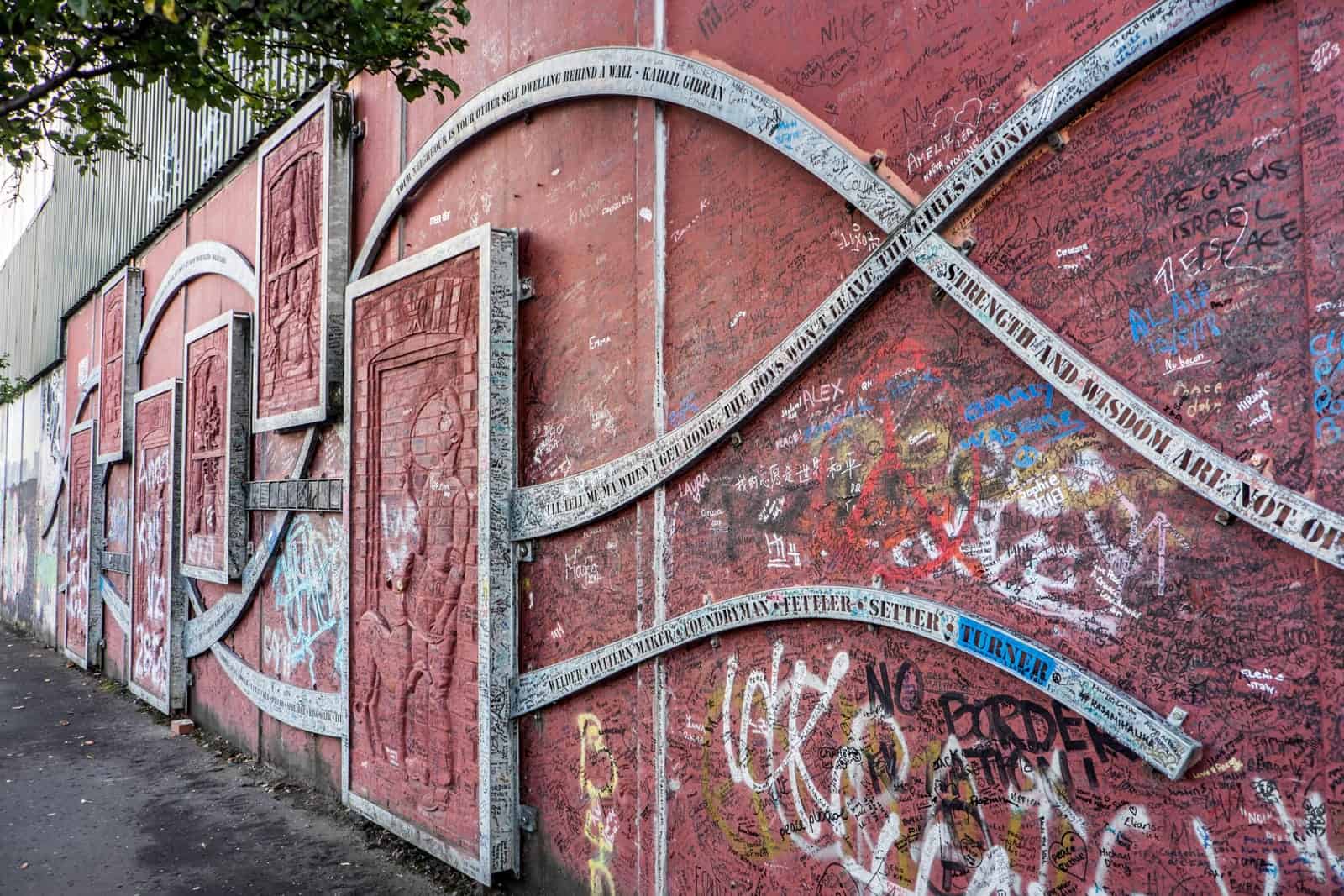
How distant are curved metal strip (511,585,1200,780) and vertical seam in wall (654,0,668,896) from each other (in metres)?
0.14

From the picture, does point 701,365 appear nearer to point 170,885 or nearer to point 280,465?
point 170,885

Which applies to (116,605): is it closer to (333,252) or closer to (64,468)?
(64,468)

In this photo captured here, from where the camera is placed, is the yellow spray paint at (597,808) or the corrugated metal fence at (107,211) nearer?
the yellow spray paint at (597,808)

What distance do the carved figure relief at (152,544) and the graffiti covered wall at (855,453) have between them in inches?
165

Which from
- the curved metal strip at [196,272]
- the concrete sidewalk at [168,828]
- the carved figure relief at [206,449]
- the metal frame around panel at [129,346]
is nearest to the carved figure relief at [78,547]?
the metal frame around panel at [129,346]

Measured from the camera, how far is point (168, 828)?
595cm

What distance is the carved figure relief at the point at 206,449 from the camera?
7.84 m

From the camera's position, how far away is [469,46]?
5.07 meters

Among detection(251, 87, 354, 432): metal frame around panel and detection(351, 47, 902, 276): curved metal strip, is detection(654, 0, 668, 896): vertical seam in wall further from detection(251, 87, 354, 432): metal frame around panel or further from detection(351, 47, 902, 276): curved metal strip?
detection(251, 87, 354, 432): metal frame around panel

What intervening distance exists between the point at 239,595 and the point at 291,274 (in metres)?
2.59

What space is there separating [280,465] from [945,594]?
558 centimetres

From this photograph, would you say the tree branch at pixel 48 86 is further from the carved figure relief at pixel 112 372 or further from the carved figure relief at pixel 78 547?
the carved figure relief at pixel 78 547

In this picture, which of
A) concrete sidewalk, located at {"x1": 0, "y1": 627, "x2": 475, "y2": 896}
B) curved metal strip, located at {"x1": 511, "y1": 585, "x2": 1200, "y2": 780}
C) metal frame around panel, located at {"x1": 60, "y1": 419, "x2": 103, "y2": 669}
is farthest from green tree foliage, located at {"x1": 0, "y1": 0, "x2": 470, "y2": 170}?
metal frame around panel, located at {"x1": 60, "y1": 419, "x2": 103, "y2": 669}

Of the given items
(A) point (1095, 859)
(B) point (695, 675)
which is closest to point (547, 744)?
(B) point (695, 675)
